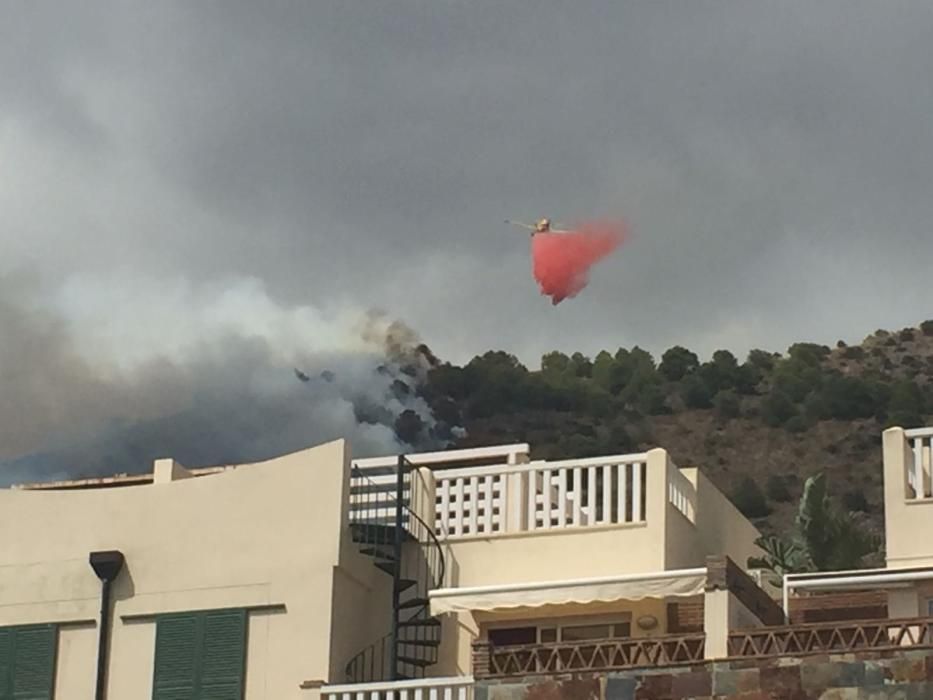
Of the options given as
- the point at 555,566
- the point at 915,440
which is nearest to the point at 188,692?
the point at 555,566

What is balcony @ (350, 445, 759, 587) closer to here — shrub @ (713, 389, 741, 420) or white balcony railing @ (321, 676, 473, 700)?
white balcony railing @ (321, 676, 473, 700)

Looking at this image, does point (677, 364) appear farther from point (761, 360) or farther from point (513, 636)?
point (513, 636)

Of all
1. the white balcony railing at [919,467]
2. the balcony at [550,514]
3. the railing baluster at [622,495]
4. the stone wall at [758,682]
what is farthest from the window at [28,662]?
the white balcony railing at [919,467]

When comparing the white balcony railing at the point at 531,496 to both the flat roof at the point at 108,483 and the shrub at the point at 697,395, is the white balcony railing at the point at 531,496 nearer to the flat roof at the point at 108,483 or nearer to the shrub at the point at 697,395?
the flat roof at the point at 108,483

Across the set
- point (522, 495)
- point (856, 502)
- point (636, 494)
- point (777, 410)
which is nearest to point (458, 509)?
point (522, 495)

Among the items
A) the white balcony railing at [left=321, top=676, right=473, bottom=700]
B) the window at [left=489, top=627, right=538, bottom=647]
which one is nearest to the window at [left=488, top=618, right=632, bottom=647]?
the window at [left=489, top=627, right=538, bottom=647]
